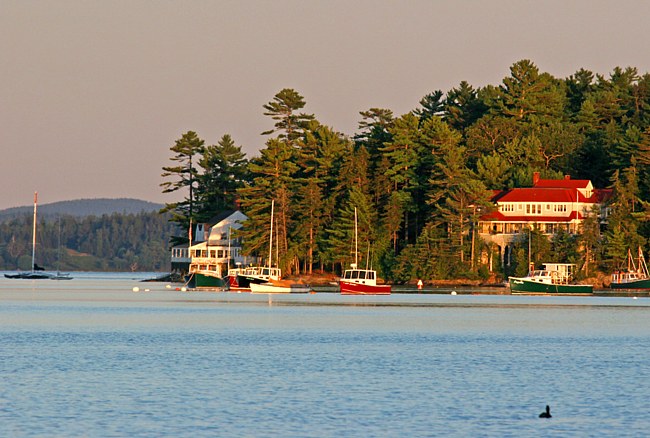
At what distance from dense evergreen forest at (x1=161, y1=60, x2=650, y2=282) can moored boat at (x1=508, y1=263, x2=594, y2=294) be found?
644cm

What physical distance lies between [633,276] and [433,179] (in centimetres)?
2778

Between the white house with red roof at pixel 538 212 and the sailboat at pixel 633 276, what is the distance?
8.79 m

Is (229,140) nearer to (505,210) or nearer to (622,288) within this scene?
(505,210)

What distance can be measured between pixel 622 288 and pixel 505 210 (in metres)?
18.4

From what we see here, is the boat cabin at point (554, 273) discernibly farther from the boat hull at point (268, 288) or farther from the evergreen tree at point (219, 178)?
the evergreen tree at point (219, 178)

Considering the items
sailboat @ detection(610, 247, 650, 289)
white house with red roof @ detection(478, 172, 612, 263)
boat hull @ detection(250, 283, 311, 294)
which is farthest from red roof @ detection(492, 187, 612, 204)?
boat hull @ detection(250, 283, 311, 294)

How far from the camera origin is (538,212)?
14812 cm

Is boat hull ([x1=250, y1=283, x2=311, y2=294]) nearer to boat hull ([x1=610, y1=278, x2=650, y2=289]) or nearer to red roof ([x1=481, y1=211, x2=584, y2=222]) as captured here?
red roof ([x1=481, y1=211, x2=584, y2=222])

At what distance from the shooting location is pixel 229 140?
19162cm

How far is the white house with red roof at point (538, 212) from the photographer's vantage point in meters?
148

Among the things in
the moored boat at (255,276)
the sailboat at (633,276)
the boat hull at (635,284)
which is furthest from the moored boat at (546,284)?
the moored boat at (255,276)

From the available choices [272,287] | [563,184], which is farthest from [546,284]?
[272,287]

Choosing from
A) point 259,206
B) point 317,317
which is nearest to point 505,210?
point 259,206

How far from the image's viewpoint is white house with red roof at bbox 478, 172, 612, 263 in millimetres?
147625
